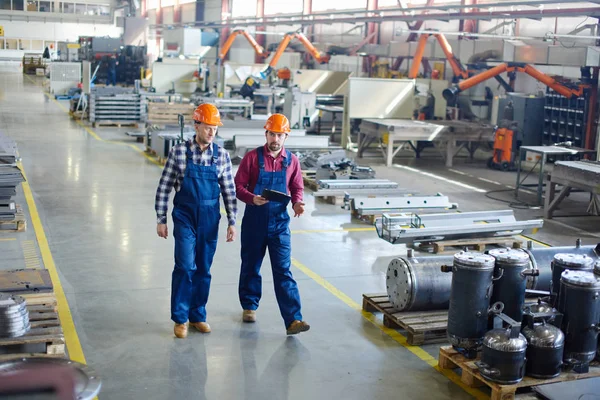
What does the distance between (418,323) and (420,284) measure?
29 cm

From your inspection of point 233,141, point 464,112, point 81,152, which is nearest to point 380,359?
point 233,141

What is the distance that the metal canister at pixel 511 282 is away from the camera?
4.90m

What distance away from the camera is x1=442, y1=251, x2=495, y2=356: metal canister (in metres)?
4.87

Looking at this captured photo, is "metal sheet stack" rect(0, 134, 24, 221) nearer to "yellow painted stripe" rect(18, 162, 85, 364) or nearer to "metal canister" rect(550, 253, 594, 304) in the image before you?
"yellow painted stripe" rect(18, 162, 85, 364)

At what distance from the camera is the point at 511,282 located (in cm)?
491

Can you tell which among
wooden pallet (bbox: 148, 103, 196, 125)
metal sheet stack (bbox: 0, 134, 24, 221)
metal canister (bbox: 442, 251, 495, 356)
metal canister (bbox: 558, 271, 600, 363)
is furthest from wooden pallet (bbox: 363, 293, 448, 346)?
wooden pallet (bbox: 148, 103, 196, 125)

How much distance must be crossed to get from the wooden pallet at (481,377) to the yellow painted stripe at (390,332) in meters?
0.05

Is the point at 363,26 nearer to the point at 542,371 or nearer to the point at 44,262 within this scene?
the point at 44,262

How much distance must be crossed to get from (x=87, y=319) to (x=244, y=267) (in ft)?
4.26

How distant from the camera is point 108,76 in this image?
92.1ft

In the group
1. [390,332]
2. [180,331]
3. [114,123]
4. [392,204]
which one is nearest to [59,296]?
[180,331]

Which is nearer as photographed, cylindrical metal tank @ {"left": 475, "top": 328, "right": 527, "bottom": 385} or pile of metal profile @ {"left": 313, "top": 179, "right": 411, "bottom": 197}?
cylindrical metal tank @ {"left": 475, "top": 328, "right": 527, "bottom": 385}

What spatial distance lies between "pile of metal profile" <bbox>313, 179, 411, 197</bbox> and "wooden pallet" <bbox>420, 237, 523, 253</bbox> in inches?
94.0

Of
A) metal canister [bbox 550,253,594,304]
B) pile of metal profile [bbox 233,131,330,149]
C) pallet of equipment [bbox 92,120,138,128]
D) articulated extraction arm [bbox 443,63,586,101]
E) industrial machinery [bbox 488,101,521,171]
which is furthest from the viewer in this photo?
pallet of equipment [bbox 92,120,138,128]
